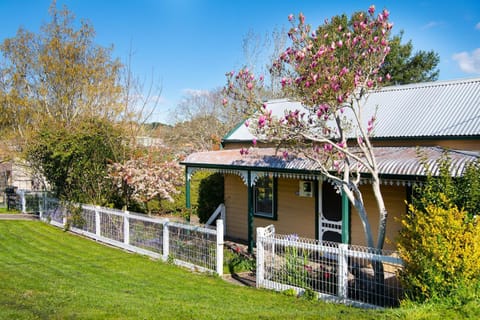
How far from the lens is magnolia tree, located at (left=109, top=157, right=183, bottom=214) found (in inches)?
546

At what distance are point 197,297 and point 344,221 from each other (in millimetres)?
3856

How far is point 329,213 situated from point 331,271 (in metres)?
4.58

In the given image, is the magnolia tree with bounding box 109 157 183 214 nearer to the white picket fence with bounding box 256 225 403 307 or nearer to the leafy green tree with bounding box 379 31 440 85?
the white picket fence with bounding box 256 225 403 307

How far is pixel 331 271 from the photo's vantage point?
7445 mm

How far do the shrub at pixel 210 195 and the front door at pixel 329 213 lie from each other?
17.2ft

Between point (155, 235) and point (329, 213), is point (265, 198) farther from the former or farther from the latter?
point (155, 235)

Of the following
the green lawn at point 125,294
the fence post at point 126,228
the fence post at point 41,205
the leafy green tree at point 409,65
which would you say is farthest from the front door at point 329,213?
the leafy green tree at point 409,65

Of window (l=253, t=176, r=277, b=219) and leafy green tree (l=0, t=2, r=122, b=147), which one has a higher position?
leafy green tree (l=0, t=2, r=122, b=147)

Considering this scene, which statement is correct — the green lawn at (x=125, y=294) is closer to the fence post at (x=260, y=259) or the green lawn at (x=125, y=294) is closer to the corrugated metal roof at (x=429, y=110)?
the fence post at (x=260, y=259)

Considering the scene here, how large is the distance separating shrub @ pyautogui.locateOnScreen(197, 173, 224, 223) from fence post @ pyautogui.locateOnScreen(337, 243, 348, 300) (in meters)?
9.43

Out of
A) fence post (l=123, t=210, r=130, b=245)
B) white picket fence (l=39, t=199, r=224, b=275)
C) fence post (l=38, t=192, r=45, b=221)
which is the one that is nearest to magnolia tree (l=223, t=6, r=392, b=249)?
white picket fence (l=39, t=199, r=224, b=275)

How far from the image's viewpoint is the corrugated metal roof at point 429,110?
1005cm

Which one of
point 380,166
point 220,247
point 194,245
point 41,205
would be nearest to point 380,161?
point 380,166

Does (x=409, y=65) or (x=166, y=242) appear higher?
(x=409, y=65)
